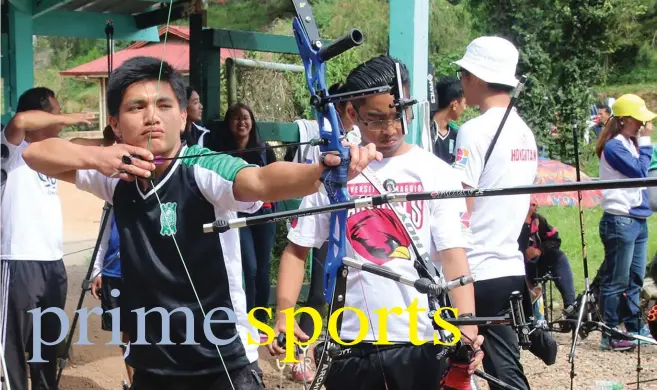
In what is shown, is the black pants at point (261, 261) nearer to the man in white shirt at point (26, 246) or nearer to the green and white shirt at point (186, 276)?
the man in white shirt at point (26, 246)

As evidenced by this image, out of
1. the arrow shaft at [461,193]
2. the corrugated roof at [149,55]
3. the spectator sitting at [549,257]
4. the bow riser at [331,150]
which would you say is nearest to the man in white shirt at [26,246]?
the corrugated roof at [149,55]

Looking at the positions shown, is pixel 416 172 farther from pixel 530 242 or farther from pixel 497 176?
pixel 530 242

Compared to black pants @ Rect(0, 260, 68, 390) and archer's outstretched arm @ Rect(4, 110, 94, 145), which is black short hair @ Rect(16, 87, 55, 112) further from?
black pants @ Rect(0, 260, 68, 390)

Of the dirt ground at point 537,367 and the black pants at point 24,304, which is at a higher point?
the black pants at point 24,304

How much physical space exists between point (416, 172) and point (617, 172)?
3682 millimetres

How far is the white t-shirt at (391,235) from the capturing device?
255 centimetres

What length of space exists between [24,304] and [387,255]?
85.0 inches

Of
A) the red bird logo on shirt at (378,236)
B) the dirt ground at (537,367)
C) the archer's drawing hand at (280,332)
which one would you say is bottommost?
the dirt ground at (537,367)

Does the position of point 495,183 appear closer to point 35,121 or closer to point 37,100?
point 35,121

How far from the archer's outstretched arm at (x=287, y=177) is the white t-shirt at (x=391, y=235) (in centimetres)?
35

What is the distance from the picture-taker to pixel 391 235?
2.58 m

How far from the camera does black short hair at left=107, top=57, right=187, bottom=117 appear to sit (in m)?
2.54

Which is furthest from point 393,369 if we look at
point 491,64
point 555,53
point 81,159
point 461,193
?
point 555,53

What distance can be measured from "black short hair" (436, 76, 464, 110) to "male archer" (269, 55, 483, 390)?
2846mm
